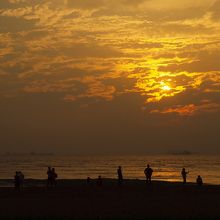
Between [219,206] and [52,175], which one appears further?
[52,175]

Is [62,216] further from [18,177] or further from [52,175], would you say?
[52,175]

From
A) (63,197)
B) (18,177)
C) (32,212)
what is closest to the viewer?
(32,212)

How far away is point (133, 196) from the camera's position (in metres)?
27.6

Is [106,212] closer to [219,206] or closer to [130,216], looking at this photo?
[130,216]

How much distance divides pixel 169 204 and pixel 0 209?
317 inches

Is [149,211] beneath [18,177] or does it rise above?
beneath

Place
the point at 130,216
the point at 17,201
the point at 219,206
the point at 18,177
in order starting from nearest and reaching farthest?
the point at 130,216, the point at 219,206, the point at 17,201, the point at 18,177

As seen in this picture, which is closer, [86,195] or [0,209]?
[0,209]

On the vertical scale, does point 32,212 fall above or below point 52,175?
below

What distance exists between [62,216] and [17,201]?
6.22 m

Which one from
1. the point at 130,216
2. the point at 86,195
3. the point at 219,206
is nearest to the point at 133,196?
the point at 86,195

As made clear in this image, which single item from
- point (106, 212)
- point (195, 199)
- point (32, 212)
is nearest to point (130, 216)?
point (106, 212)

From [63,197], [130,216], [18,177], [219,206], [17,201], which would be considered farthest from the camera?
[18,177]

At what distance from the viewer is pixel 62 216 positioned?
767 inches
